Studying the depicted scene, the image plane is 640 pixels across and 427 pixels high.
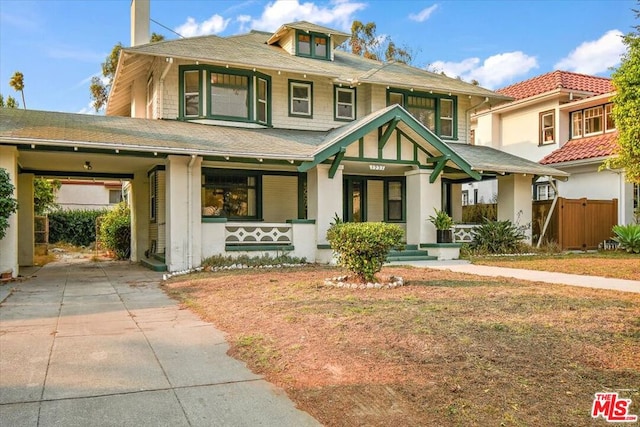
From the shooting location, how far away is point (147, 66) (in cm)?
1834

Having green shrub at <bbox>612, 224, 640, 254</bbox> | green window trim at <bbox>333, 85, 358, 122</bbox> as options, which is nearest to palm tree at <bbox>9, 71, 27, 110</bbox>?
green window trim at <bbox>333, 85, 358, 122</bbox>

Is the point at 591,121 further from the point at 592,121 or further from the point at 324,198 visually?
the point at 324,198

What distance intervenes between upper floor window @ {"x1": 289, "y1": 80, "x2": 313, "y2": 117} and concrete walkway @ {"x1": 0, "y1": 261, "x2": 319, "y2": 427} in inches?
438

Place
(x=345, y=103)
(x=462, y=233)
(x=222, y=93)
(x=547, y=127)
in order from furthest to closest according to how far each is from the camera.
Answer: (x=547, y=127)
(x=345, y=103)
(x=462, y=233)
(x=222, y=93)

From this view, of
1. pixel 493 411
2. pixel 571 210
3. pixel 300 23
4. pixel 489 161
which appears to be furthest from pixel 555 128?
pixel 493 411

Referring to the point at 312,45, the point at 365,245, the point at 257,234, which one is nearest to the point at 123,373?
the point at 365,245

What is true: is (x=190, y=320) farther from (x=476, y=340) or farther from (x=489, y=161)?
(x=489, y=161)

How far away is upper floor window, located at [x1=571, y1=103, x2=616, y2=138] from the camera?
2243cm

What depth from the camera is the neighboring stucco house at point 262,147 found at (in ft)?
47.3

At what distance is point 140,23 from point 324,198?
10.8 metres

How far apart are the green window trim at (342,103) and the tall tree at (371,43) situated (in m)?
21.3

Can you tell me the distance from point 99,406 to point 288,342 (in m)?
2.30

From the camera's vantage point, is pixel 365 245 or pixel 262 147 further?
pixel 262 147

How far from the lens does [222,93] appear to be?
685 inches
